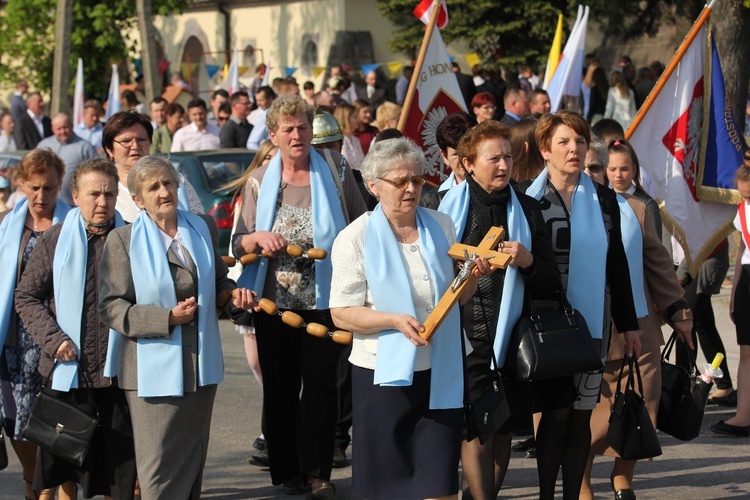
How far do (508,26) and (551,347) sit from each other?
25.7 meters

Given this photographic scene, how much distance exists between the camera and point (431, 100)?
9445 mm

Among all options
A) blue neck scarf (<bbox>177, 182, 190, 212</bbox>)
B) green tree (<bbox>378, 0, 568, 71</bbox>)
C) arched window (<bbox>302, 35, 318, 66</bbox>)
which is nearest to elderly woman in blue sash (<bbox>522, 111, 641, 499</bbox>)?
blue neck scarf (<bbox>177, 182, 190, 212</bbox>)

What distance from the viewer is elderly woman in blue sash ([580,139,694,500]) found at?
595 centimetres

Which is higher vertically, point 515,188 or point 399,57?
point 399,57

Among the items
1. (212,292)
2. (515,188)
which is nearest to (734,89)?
(515,188)

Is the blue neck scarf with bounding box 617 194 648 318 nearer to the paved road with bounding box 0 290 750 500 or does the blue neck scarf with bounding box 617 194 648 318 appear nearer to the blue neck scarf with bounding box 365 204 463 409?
the paved road with bounding box 0 290 750 500

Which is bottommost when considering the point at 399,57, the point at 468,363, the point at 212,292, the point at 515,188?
the point at 468,363

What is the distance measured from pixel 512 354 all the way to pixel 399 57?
33.4m

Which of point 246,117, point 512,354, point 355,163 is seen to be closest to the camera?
point 512,354

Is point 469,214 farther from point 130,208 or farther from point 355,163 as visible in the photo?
point 355,163

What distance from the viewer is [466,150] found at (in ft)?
18.1

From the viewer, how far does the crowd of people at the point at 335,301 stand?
495cm

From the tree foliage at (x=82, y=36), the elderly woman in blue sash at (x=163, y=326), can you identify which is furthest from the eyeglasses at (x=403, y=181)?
the tree foliage at (x=82, y=36)

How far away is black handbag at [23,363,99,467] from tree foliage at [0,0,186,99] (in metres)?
26.0
